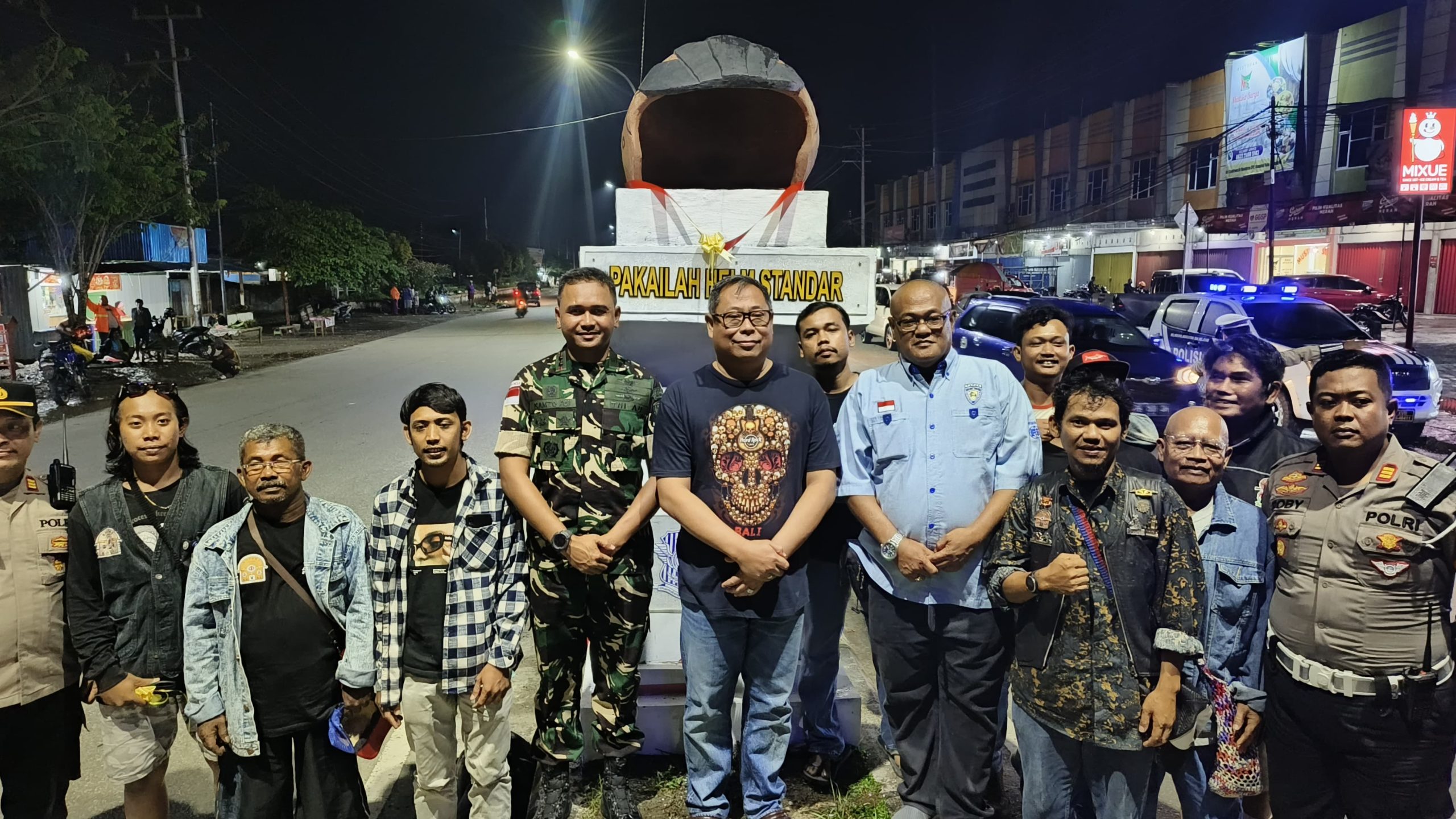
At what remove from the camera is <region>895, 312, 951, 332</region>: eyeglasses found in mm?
2773

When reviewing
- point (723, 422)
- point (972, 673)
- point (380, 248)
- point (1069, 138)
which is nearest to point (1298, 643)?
point (972, 673)

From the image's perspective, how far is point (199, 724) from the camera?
2.42 m

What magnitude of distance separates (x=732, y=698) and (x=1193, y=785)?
1440mm

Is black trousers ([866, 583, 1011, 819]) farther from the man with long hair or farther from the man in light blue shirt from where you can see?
the man with long hair

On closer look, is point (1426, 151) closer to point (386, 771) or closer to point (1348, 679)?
point (1348, 679)

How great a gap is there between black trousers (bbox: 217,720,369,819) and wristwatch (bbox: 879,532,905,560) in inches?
73.5

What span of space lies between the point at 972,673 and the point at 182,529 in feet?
8.58

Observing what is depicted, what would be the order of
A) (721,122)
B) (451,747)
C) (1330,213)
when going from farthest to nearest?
(1330,213) → (721,122) → (451,747)

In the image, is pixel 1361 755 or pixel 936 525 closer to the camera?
pixel 1361 755

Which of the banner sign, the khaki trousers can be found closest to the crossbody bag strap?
the khaki trousers

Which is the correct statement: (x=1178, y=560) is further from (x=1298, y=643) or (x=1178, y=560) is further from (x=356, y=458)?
(x=356, y=458)

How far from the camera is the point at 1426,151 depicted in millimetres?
16516

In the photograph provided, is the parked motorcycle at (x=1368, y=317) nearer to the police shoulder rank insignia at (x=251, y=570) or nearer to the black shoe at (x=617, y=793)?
the black shoe at (x=617, y=793)

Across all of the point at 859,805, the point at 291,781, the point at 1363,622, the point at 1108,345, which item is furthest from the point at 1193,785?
the point at 1108,345
